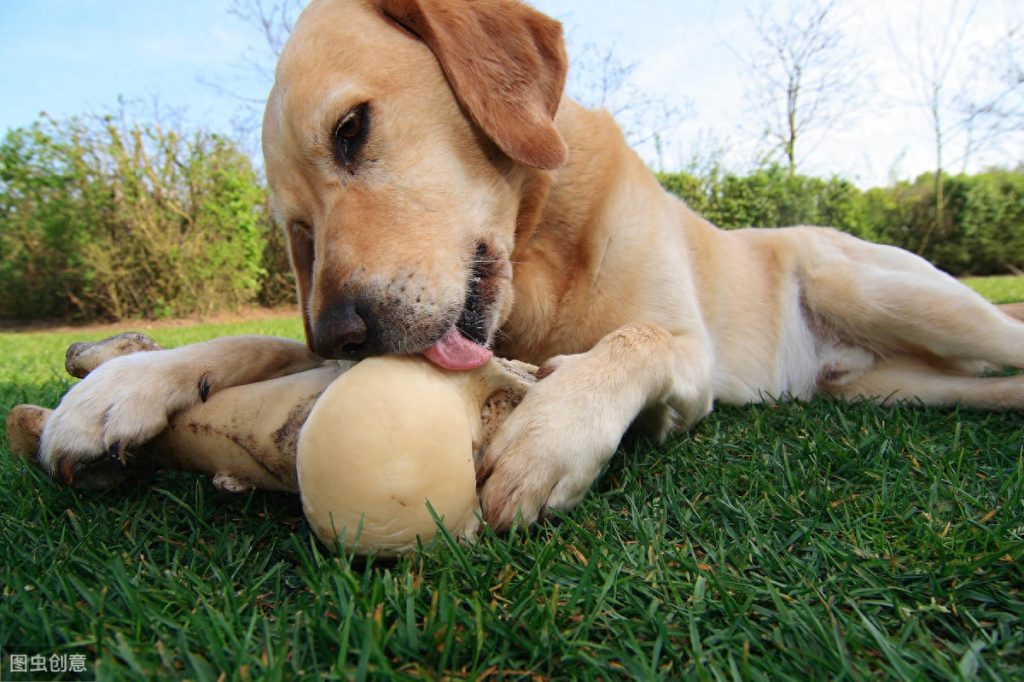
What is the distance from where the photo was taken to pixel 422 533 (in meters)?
1.18

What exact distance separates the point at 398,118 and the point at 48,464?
129 cm

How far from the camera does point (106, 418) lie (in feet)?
4.91

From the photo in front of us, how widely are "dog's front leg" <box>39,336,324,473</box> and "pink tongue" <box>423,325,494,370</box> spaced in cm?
63

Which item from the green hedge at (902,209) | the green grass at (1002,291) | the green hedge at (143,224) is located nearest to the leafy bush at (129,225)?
the green hedge at (143,224)

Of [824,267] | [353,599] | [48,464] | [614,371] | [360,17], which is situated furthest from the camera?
[824,267]

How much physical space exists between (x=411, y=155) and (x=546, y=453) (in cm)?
99

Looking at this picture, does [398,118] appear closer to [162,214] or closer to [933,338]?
[933,338]

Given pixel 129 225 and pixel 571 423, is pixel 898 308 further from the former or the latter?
pixel 129 225

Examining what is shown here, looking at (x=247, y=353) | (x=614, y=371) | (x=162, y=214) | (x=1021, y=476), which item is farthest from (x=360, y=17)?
(x=162, y=214)

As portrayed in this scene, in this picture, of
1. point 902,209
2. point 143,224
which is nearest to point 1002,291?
point 902,209

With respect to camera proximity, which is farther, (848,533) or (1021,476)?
(1021,476)

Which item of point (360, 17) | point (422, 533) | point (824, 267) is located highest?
point (360, 17)

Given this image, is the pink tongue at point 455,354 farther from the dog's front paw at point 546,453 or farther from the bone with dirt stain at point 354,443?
the dog's front paw at point 546,453

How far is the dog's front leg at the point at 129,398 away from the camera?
1.49 metres
